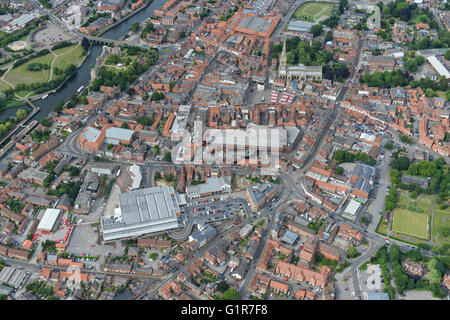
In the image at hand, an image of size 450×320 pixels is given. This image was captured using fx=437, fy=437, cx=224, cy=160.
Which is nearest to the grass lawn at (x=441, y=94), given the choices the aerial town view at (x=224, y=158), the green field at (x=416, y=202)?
the aerial town view at (x=224, y=158)

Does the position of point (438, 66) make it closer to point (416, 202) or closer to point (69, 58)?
point (416, 202)

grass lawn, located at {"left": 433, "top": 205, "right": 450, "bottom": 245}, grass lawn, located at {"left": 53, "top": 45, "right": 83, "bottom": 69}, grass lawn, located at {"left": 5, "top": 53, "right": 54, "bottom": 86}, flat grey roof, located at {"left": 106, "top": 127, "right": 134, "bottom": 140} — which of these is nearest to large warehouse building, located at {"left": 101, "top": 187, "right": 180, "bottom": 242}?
flat grey roof, located at {"left": 106, "top": 127, "right": 134, "bottom": 140}

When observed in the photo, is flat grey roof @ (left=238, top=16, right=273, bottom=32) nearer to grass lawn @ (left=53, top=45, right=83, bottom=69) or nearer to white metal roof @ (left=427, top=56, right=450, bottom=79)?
white metal roof @ (left=427, top=56, right=450, bottom=79)

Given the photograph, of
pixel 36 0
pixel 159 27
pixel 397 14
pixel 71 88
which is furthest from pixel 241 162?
pixel 36 0

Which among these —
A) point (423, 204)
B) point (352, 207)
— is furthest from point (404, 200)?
point (352, 207)

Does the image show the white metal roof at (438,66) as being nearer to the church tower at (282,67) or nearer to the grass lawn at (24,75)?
the church tower at (282,67)
